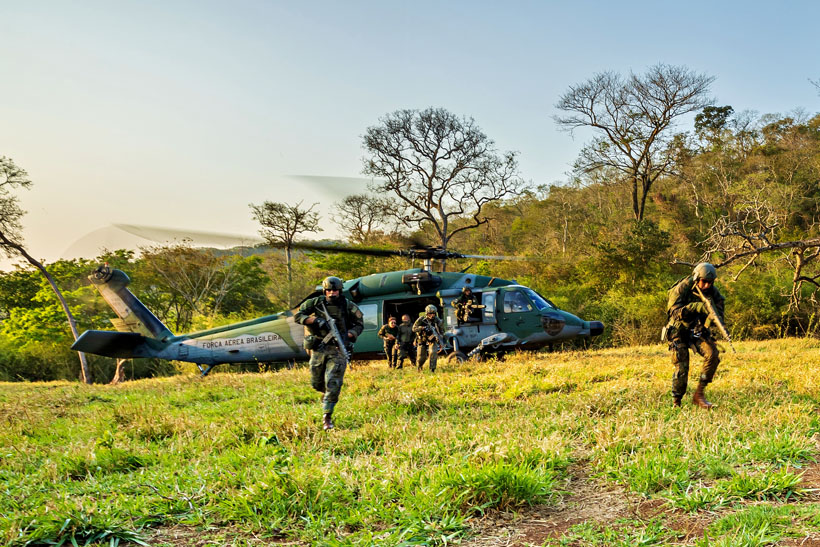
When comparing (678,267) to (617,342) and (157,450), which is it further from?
(157,450)

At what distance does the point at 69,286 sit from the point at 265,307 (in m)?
11.7

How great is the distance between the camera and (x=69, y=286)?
1305 inches

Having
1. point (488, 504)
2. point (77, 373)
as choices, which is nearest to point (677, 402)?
point (488, 504)

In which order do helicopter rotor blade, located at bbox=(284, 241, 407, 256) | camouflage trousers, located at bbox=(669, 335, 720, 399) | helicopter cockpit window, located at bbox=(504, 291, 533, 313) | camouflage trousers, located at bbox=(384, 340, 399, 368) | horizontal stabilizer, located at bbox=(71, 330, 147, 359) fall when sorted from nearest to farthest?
camouflage trousers, located at bbox=(669, 335, 720, 399), helicopter rotor blade, located at bbox=(284, 241, 407, 256), helicopter cockpit window, located at bbox=(504, 291, 533, 313), camouflage trousers, located at bbox=(384, 340, 399, 368), horizontal stabilizer, located at bbox=(71, 330, 147, 359)

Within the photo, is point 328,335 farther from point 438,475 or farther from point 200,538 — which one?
point 200,538

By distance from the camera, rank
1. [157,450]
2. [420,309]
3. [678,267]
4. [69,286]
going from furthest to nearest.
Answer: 1. [69,286]
2. [678,267]
3. [420,309]
4. [157,450]

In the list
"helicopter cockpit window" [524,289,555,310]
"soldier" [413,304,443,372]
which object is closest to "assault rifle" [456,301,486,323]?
"soldier" [413,304,443,372]

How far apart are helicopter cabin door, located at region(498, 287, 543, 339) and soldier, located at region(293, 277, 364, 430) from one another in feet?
21.7

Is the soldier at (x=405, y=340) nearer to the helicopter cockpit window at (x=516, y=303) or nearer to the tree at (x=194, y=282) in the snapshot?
the helicopter cockpit window at (x=516, y=303)

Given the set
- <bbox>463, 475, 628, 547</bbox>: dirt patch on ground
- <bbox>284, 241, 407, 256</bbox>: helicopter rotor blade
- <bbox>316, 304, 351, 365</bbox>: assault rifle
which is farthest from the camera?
<bbox>284, 241, 407, 256</bbox>: helicopter rotor blade

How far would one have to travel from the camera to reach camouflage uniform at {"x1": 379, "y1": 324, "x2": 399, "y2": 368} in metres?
13.2

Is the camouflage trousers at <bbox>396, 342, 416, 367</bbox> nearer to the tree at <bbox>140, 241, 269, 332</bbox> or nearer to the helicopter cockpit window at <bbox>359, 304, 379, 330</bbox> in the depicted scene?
the helicopter cockpit window at <bbox>359, 304, 379, 330</bbox>

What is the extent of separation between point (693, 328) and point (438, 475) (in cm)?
458

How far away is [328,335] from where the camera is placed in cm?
677
